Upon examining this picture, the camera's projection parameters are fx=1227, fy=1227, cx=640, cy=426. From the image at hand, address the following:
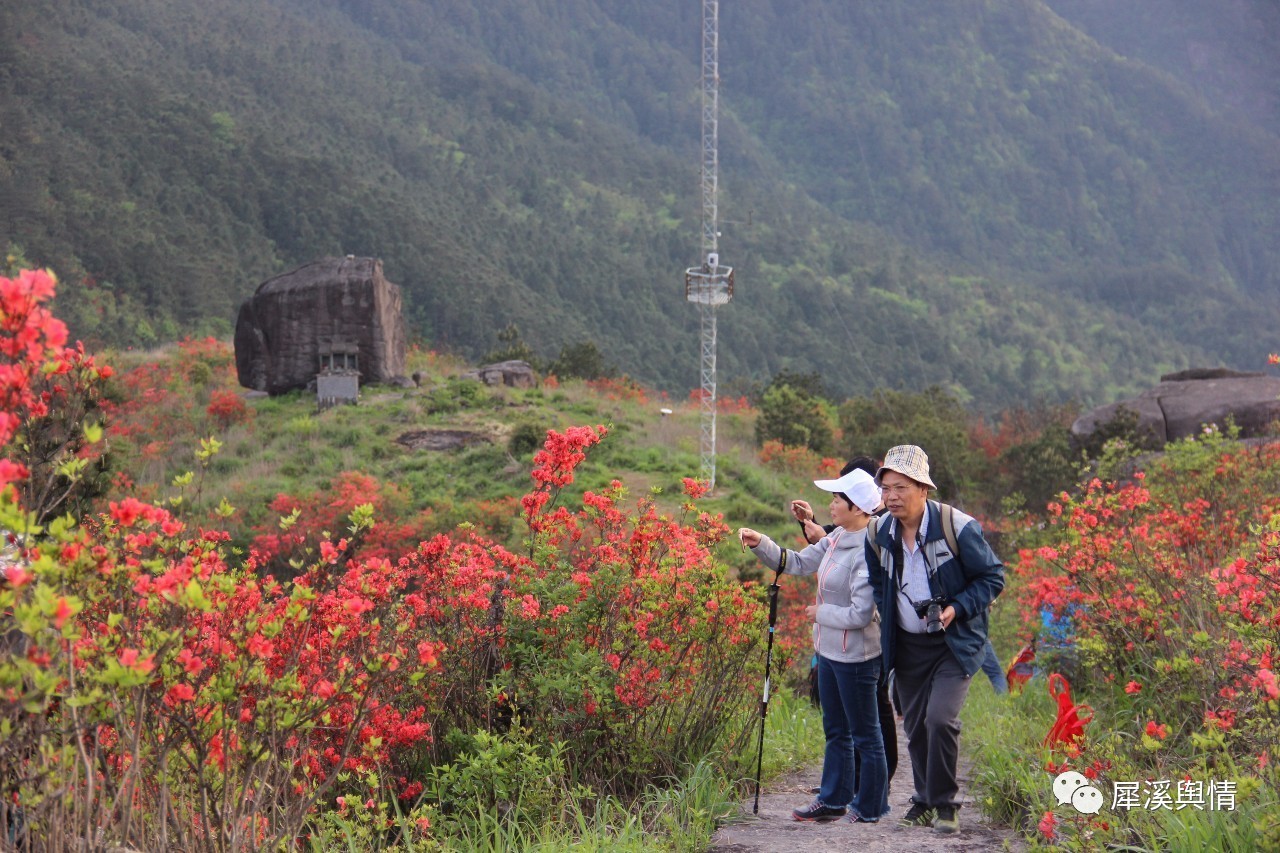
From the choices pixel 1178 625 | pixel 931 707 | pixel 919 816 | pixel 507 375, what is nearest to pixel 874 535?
pixel 931 707

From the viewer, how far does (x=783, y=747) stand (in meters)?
6.10

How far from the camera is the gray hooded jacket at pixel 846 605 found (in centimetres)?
474

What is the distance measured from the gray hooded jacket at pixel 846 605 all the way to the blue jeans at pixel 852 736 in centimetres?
5

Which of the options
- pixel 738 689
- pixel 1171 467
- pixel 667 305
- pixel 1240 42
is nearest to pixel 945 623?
pixel 738 689

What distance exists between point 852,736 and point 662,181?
75206 millimetres

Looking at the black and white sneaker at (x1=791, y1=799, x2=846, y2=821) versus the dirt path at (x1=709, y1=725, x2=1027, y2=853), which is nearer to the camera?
the dirt path at (x1=709, y1=725, x2=1027, y2=853)

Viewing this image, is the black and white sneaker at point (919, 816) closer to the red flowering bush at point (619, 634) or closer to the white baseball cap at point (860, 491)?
the red flowering bush at point (619, 634)

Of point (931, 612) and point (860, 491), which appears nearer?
point (931, 612)

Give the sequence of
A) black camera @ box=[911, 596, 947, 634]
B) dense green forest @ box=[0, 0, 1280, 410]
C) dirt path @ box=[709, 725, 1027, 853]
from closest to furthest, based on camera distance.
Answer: dirt path @ box=[709, 725, 1027, 853] < black camera @ box=[911, 596, 947, 634] < dense green forest @ box=[0, 0, 1280, 410]

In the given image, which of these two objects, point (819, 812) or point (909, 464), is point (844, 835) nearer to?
point (819, 812)

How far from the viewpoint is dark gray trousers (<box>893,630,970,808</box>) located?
446 cm

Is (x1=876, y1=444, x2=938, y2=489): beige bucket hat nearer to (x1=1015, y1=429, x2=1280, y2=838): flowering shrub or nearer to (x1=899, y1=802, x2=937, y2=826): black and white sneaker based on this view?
(x1=1015, y1=429, x2=1280, y2=838): flowering shrub

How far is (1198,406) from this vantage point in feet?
72.4

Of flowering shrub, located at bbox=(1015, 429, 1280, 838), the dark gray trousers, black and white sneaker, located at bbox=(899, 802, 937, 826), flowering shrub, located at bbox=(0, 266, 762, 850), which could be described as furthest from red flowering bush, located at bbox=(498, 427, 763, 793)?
flowering shrub, located at bbox=(1015, 429, 1280, 838)
